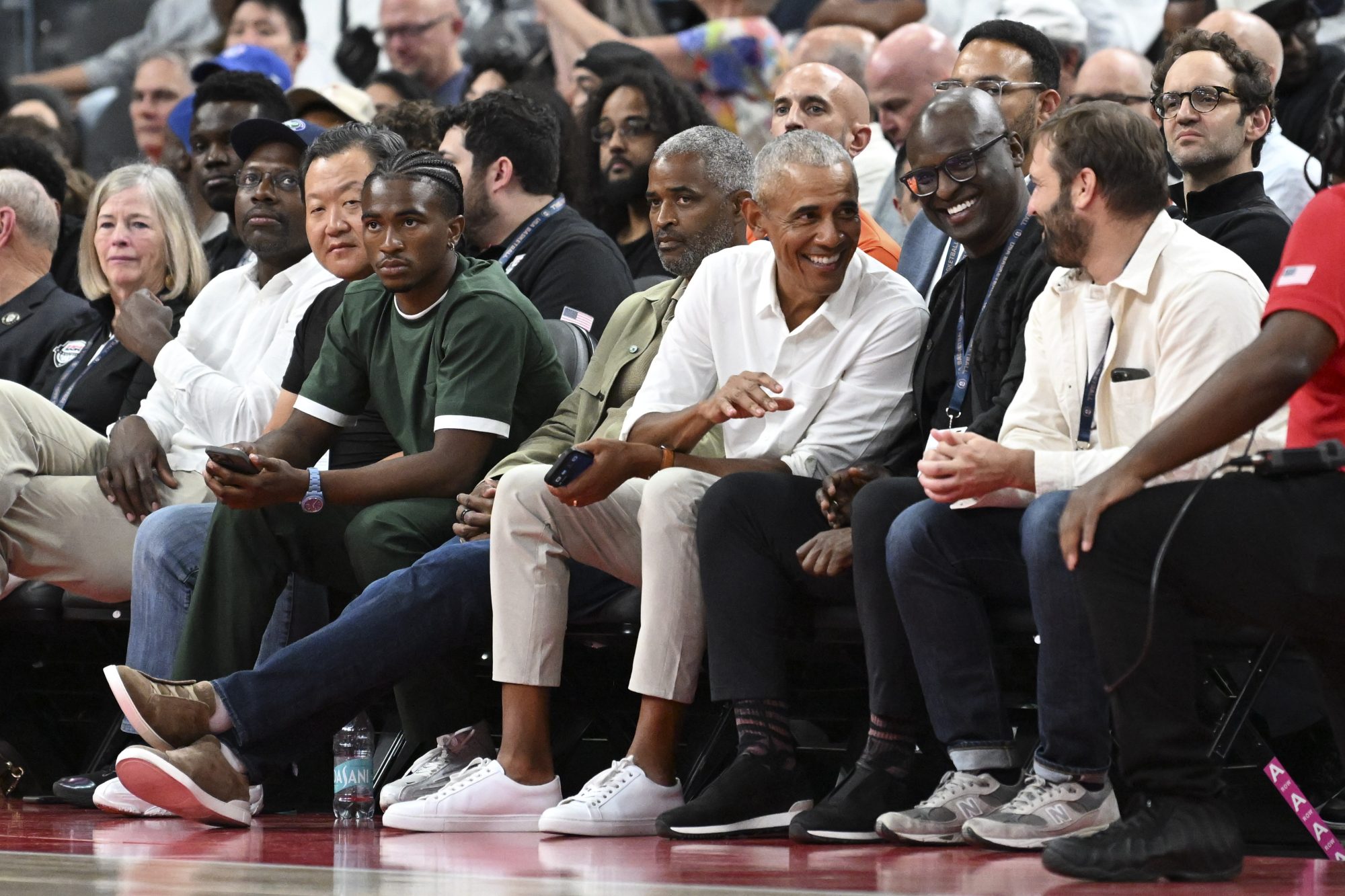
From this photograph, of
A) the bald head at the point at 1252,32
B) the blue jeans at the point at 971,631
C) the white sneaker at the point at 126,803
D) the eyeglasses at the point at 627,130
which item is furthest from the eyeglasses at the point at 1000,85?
the white sneaker at the point at 126,803

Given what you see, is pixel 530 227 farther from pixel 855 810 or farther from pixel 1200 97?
pixel 855 810

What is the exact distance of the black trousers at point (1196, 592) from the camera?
2.64 metres

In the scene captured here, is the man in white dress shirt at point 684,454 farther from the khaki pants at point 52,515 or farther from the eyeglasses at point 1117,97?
the eyeglasses at point 1117,97

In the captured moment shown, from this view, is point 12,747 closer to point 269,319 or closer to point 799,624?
point 269,319

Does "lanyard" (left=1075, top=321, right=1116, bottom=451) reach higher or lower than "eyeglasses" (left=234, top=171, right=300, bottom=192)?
lower

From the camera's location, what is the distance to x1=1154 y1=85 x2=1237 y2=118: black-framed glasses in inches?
180

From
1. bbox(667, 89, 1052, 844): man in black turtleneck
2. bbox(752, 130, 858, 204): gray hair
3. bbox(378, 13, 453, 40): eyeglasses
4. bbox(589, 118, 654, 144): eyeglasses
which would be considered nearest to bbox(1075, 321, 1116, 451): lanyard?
bbox(667, 89, 1052, 844): man in black turtleneck

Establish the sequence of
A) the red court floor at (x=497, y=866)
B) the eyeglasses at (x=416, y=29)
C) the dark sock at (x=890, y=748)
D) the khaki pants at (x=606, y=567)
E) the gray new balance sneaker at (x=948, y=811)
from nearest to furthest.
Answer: the red court floor at (x=497, y=866)
the gray new balance sneaker at (x=948, y=811)
the dark sock at (x=890, y=748)
the khaki pants at (x=606, y=567)
the eyeglasses at (x=416, y=29)

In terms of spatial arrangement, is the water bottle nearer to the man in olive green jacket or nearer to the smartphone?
the man in olive green jacket

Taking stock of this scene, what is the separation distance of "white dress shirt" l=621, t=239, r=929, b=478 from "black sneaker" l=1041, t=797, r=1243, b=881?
4.12 ft

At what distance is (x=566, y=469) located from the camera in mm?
3713

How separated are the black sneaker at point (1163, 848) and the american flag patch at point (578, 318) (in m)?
2.41

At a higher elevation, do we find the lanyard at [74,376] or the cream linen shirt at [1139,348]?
the lanyard at [74,376]

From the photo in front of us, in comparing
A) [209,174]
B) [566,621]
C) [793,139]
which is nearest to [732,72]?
[209,174]
